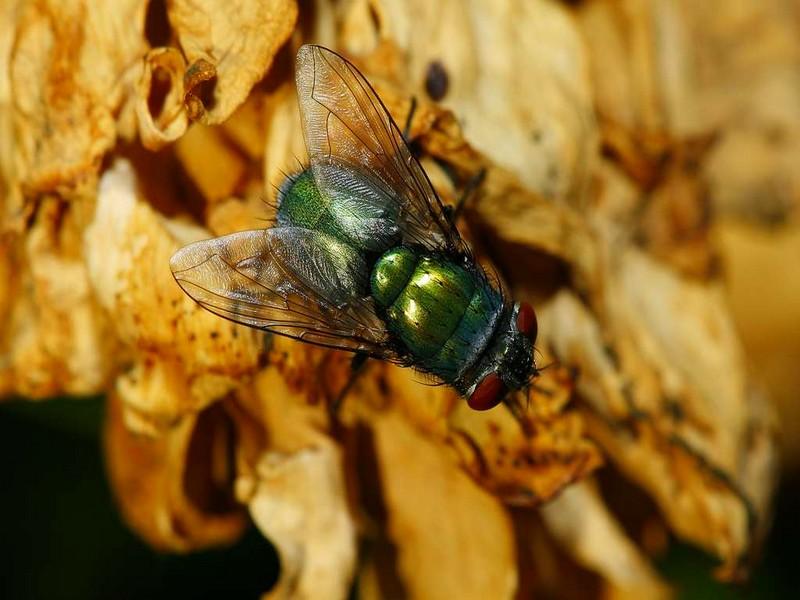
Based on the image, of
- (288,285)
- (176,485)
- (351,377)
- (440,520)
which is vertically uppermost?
(288,285)

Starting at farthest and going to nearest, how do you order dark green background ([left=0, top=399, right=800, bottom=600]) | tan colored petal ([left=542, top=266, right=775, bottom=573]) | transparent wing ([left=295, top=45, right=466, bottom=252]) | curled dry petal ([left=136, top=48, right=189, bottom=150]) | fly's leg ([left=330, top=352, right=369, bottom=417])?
dark green background ([left=0, top=399, right=800, bottom=600]) < tan colored petal ([left=542, top=266, right=775, bottom=573]) < fly's leg ([left=330, top=352, right=369, bottom=417]) < transparent wing ([left=295, top=45, right=466, bottom=252]) < curled dry petal ([left=136, top=48, right=189, bottom=150])

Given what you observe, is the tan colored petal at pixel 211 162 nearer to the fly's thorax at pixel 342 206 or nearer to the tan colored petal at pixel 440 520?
the fly's thorax at pixel 342 206

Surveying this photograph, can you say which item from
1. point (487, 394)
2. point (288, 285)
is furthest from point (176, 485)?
point (487, 394)

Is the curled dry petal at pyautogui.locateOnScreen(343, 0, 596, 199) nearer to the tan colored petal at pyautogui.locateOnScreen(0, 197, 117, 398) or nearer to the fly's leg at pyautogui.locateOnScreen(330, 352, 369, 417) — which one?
Result: the fly's leg at pyautogui.locateOnScreen(330, 352, 369, 417)

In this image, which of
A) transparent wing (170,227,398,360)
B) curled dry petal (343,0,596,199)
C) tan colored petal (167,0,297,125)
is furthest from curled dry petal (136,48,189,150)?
curled dry petal (343,0,596,199)

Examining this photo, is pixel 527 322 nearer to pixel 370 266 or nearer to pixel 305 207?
pixel 370 266

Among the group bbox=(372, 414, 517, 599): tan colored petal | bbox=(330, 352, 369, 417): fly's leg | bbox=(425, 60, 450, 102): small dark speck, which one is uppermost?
bbox=(425, 60, 450, 102): small dark speck

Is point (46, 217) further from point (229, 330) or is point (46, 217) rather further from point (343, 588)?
point (343, 588)
